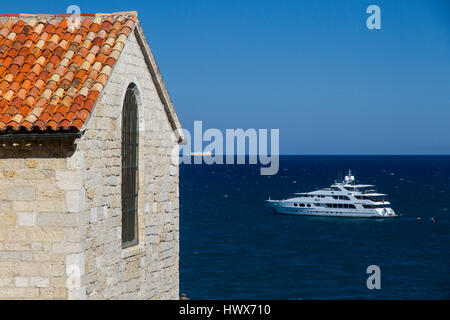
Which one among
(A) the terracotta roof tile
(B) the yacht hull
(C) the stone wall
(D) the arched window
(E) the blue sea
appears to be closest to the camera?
(C) the stone wall

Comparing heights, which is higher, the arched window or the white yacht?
the arched window

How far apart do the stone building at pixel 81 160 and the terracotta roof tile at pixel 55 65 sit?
0.02 metres

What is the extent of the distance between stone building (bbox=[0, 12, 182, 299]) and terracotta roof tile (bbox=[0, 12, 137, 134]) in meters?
0.02

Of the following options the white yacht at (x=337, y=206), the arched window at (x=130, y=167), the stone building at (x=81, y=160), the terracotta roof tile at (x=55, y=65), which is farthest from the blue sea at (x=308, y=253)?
the terracotta roof tile at (x=55, y=65)

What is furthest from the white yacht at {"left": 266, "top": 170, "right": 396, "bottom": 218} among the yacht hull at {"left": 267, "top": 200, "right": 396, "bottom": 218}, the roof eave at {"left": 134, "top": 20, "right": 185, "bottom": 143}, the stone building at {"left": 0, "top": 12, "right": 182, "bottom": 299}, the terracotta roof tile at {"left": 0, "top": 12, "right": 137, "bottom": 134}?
the terracotta roof tile at {"left": 0, "top": 12, "right": 137, "bottom": 134}

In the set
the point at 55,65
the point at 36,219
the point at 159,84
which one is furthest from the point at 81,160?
the point at 159,84

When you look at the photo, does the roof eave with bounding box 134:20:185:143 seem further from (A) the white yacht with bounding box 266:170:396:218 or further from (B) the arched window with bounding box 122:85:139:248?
(A) the white yacht with bounding box 266:170:396:218

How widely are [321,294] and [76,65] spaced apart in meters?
45.0

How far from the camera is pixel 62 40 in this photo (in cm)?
1273

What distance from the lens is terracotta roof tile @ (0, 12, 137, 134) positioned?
1108 cm

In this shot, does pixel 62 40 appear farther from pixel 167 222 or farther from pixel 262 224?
pixel 262 224

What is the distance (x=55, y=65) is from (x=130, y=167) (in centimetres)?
231

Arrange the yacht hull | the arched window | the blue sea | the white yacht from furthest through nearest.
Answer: the white yacht < the yacht hull < the blue sea < the arched window
